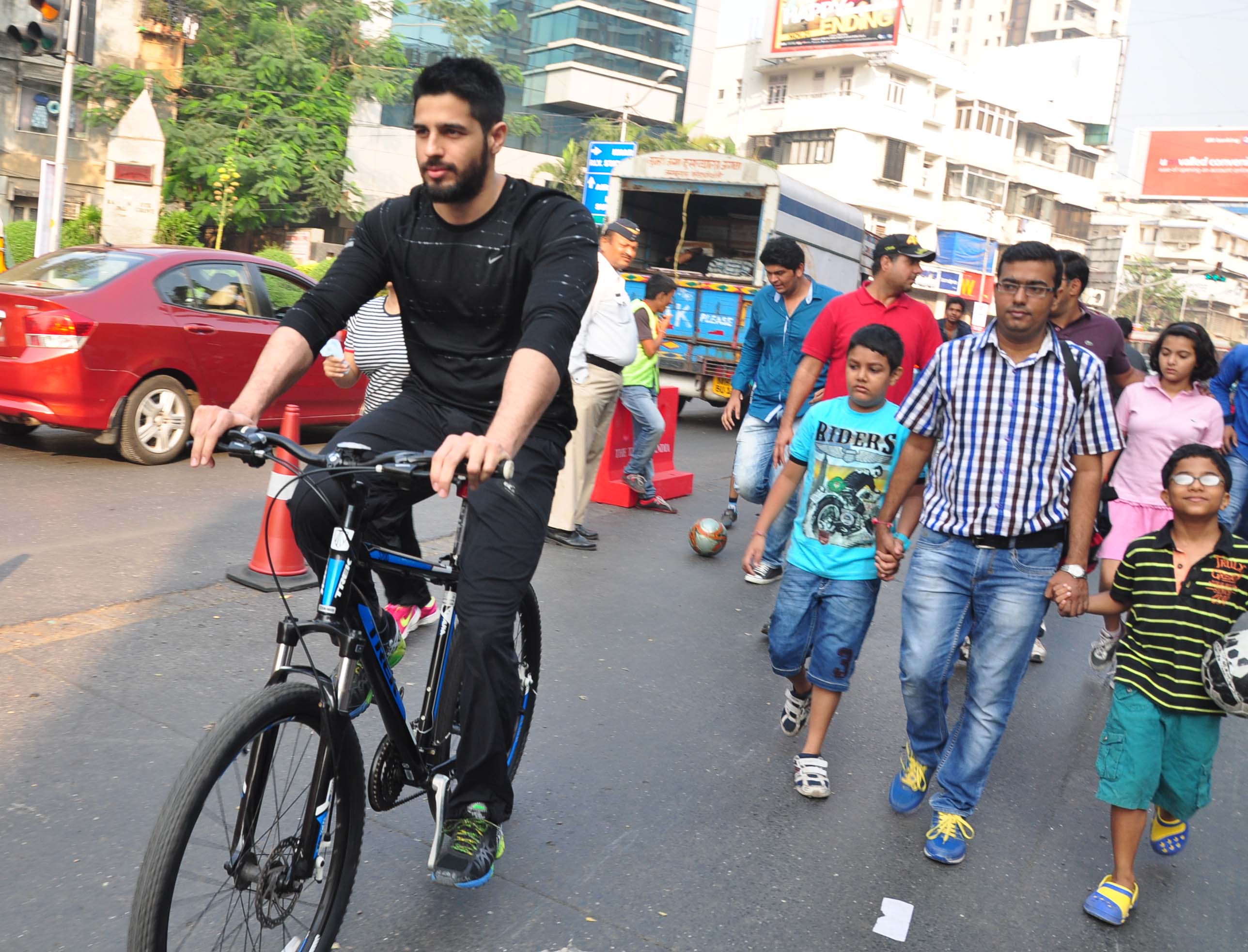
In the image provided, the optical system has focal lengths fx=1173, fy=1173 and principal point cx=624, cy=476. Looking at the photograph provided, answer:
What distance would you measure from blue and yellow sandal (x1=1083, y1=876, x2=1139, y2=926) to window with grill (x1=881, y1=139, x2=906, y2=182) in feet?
177

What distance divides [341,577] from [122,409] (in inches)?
268

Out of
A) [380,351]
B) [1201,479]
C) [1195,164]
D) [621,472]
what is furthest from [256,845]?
[1195,164]

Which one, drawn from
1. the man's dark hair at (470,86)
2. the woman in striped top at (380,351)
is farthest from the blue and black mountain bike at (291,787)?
the woman in striped top at (380,351)

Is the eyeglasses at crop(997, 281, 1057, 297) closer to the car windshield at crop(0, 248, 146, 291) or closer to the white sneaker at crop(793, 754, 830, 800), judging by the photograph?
the white sneaker at crop(793, 754, 830, 800)

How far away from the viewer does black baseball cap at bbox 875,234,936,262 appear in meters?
6.04

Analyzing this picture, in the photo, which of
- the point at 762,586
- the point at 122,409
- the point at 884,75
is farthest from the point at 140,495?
the point at 884,75

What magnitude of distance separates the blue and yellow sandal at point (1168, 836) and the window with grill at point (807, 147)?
5324 centimetres

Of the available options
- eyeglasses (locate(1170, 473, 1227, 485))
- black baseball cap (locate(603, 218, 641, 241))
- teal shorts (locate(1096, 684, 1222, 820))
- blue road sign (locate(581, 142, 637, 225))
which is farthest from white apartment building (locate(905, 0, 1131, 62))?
teal shorts (locate(1096, 684, 1222, 820))

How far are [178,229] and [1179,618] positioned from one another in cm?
2817

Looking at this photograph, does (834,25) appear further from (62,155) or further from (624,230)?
(624,230)

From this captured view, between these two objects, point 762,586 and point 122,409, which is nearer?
point 762,586

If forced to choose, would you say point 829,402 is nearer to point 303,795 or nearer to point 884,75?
point 303,795

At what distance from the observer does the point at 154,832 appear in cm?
224

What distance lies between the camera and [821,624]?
4.45m
